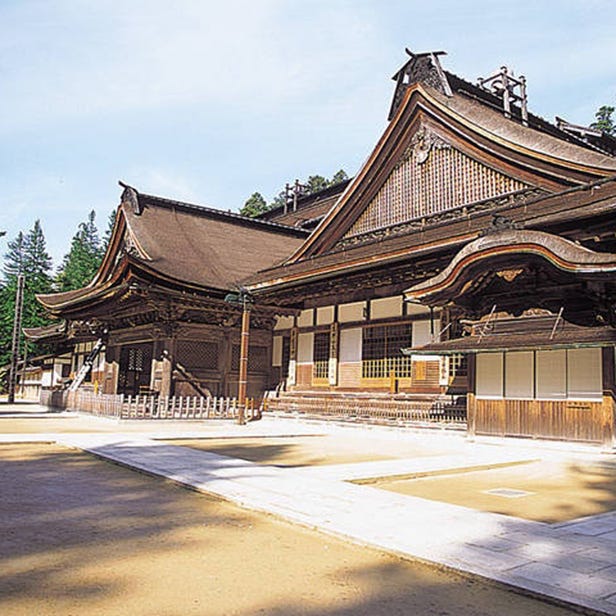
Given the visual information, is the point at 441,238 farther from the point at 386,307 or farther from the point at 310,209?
the point at 310,209

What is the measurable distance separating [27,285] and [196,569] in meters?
57.2

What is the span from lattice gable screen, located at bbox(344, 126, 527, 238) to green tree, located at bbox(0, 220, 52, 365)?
82.6 ft

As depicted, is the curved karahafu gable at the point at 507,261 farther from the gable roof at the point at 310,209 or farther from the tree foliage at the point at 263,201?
the tree foliage at the point at 263,201

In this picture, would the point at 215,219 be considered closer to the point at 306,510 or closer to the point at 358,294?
the point at 358,294

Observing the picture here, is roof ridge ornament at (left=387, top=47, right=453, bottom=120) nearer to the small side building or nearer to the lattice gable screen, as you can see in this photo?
the lattice gable screen

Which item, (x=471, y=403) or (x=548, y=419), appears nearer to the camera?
(x=548, y=419)

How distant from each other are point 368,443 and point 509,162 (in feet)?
26.7

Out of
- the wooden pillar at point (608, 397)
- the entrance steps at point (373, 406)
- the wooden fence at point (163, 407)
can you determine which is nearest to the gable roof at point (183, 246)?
the wooden fence at point (163, 407)

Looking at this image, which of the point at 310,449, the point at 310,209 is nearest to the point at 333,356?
the point at 310,449

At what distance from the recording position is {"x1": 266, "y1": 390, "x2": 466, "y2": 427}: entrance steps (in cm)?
1570

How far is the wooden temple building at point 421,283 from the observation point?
12547 millimetres

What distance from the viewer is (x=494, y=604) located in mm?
4035

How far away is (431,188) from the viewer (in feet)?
61.4

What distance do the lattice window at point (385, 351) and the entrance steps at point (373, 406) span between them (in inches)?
28.7
